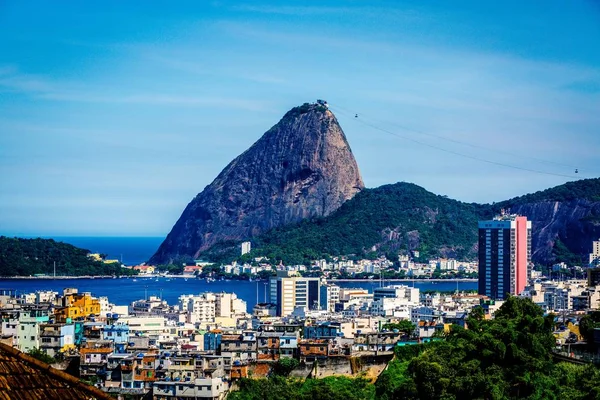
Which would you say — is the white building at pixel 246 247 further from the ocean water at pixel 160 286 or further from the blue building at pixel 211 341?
the blue building at pixel 211 341

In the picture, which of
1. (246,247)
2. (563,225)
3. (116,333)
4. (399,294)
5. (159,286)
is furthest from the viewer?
(246,247)

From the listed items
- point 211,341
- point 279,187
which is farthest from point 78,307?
point 279,187

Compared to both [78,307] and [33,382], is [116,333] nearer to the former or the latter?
[78,307]

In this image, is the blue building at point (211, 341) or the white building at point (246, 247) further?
the white building at point (246, 247)

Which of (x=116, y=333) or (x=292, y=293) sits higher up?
(x=292, y=293)

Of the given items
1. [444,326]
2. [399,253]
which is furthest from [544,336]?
[399,253]

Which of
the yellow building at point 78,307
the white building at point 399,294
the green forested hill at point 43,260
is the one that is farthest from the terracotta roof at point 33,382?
the green forested hill at point 43,260

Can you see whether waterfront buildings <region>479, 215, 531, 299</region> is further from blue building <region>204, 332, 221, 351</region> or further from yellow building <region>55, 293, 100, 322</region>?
blue building <region>204, 332, 221, 351</region>
